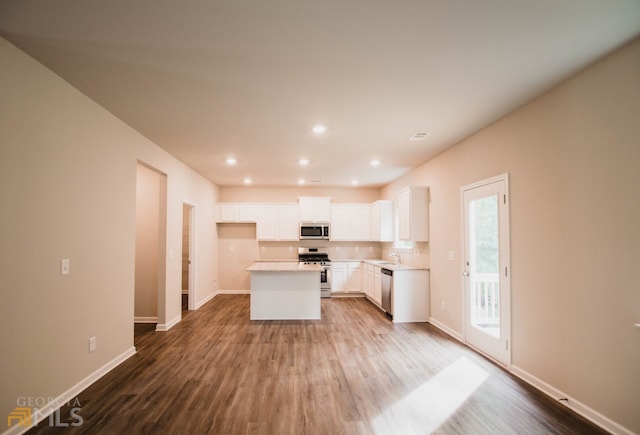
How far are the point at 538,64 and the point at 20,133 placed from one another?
12.9ft

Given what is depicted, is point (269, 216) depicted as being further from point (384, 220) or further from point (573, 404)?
point (573, 404)

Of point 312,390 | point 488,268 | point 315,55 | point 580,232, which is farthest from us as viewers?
point 488,268

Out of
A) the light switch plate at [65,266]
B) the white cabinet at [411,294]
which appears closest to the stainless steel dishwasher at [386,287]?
the white cabinet at [411,294]

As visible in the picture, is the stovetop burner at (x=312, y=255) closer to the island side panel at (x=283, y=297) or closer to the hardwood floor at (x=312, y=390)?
the island side panel at (x=283, y=297)

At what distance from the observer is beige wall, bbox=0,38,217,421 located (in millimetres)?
2197

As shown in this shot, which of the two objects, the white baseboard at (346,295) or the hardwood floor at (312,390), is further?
the white baseboard at (346,295)

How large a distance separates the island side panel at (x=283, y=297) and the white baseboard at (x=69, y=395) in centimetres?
209

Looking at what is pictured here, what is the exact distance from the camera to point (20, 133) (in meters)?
2.28

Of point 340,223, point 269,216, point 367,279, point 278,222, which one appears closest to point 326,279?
point 367,279

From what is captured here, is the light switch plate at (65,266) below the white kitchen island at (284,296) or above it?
above

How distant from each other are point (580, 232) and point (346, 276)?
5402 mm

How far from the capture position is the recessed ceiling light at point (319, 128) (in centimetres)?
372

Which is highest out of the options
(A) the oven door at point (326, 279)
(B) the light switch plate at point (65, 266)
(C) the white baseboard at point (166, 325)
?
(B) the light switch plate at point (65, 266)

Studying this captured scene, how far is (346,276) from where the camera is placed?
757 centimetres
